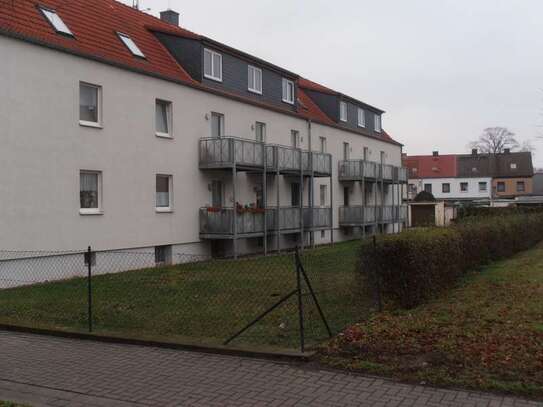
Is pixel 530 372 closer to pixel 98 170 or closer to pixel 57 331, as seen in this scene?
pixel 57 331

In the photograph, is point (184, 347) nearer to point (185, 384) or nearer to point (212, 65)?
point (185, 384)

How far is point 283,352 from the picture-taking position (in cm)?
691

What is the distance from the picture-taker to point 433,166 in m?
81.2

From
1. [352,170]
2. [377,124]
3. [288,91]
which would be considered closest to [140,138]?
[288,91]

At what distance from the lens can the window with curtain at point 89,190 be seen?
682 inches

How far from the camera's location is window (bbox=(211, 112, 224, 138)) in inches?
912

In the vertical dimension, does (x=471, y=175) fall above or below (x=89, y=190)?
above

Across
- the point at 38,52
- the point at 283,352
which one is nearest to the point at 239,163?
the point at 38,52

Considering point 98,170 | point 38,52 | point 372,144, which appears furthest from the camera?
point 372,144

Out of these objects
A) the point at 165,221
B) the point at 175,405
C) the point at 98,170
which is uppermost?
the point at 98,170

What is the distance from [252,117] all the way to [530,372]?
66.9ft

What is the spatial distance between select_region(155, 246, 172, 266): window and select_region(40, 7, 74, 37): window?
291 inches

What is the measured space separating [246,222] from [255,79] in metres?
7.48

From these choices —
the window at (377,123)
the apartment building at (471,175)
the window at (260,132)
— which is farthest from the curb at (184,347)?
the apartment building at (471,175)
